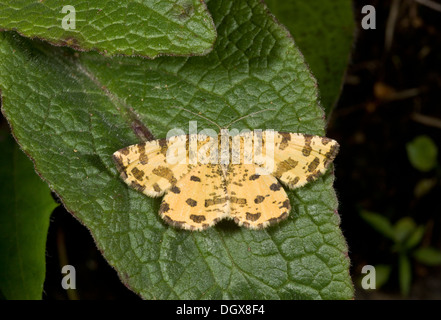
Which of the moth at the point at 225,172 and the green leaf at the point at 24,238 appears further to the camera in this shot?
the green leaf at the point at 24,238

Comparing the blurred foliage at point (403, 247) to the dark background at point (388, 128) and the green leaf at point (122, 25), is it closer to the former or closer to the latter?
the dark background at point (388, 128)

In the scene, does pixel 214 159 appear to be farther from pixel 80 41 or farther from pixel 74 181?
pixel 80 41

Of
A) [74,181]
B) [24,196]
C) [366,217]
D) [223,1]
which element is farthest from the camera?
[366,217]

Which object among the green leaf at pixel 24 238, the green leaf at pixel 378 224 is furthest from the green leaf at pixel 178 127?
the green leaf at pixel 378 224

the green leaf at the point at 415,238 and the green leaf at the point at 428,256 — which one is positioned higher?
the green leaf at the point at 415,238

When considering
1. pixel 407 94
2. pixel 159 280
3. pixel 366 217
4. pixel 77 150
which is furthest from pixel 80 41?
pixel 407 94
